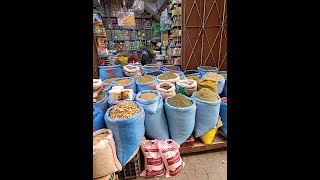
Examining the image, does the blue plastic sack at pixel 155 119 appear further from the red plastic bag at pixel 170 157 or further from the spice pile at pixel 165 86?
the spice pile at pixel 165 86

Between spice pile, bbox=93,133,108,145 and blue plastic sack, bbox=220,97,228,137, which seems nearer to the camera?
spice pile, bbox=93,133,108,145

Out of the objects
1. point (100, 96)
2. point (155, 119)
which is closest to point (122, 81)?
point (100, 96)

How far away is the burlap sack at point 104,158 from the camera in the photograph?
3.68 feet

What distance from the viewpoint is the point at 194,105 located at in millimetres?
1635

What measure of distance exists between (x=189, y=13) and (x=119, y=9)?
14.8ft

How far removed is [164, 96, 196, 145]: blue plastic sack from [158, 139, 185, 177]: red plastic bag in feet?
0.51

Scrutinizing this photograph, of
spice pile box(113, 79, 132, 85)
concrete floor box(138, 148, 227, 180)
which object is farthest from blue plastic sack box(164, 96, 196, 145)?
spice pile box(113, 79, 132, 85)

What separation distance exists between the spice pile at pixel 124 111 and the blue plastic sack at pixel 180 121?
36cm

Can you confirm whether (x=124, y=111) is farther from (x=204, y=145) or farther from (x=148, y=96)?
(x=204, y=145)

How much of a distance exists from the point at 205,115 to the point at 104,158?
108 centimetres

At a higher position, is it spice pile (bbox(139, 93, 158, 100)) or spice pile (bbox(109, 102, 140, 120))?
spice pile (bbox(139, 93, 158, 100))

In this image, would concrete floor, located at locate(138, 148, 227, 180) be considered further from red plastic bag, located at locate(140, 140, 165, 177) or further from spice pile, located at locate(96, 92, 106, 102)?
spice pile, located at locate(96, 92, 106, 102)

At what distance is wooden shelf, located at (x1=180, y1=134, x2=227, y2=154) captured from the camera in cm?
180

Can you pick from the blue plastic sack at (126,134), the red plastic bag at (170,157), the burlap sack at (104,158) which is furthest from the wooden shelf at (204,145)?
the burlap sack at (104,158)
